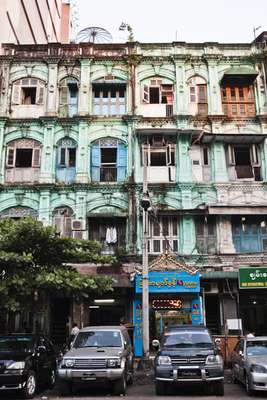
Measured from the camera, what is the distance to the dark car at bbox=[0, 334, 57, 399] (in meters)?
10.4

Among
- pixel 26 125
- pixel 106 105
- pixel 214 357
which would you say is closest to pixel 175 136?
pixel 106 105

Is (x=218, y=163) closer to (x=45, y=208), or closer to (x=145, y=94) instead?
(x=145, y=94)

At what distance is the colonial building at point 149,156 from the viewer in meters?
20.4

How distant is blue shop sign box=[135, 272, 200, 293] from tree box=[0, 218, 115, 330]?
12.9 ft

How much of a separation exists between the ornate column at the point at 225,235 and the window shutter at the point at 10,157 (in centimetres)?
Result: 1072

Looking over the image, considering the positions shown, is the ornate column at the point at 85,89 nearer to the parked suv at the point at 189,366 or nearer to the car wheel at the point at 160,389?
the parked suv at the point at 189,366

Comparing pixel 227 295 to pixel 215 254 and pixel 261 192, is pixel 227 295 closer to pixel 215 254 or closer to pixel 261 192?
pixel 215 254

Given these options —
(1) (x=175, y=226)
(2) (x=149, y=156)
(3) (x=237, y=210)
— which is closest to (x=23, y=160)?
(2) (x=149, y=156)

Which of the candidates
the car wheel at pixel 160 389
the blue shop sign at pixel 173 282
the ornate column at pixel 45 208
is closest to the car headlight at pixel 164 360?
the car wheel at pixel 160 389

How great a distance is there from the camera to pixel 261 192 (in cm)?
2141

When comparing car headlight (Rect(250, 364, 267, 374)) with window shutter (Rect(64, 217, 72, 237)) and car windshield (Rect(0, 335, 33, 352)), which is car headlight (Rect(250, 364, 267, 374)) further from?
window shutter (Rect(64, 217, 72, 237))

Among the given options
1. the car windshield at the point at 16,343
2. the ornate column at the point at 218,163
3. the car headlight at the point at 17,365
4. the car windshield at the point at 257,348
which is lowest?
the car headlight at the point at 17,365

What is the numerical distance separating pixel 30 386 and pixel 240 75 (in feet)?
59.9

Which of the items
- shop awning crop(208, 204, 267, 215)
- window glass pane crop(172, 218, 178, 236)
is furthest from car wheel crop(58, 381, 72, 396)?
shop awning crop(208, 204, 267, 215)
